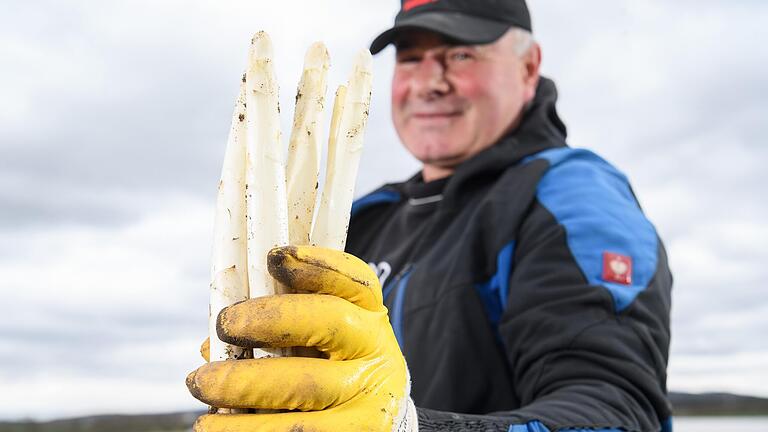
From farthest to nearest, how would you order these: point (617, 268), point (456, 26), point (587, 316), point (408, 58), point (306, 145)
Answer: point (408, 58) → point (456, 26) → point (617, 268) → point (587, 316) → point (306, 145)

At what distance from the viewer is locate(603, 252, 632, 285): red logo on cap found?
258cm

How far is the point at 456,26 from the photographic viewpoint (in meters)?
3.49

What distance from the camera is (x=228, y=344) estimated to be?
1.60 m

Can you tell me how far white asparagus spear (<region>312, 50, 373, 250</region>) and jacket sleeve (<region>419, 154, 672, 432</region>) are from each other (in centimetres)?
77

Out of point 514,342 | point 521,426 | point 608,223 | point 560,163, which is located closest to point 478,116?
point 560,163

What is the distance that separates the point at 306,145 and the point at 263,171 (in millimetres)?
165

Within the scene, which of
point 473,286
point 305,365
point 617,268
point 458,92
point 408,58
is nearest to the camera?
point 305,365

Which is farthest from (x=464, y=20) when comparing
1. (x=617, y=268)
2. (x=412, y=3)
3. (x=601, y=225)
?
(x=617, y=268)

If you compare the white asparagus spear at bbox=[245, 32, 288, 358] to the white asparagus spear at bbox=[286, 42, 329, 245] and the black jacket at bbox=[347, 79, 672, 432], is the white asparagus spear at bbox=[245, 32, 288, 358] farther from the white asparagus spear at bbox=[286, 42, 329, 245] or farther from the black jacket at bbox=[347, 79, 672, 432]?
the black jacket at bbox=[347, 79, 672, 432]

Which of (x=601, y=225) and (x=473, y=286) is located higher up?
(x=601, y=225)

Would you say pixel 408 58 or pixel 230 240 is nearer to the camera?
pixel 230 240

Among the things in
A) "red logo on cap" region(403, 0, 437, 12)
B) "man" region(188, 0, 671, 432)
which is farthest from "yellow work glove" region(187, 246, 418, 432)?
"red logo on cap" region(403, 0, 437, 12)

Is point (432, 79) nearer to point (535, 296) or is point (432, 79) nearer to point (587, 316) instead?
point (535, 296)

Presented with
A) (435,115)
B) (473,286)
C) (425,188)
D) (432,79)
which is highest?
(432,79)
